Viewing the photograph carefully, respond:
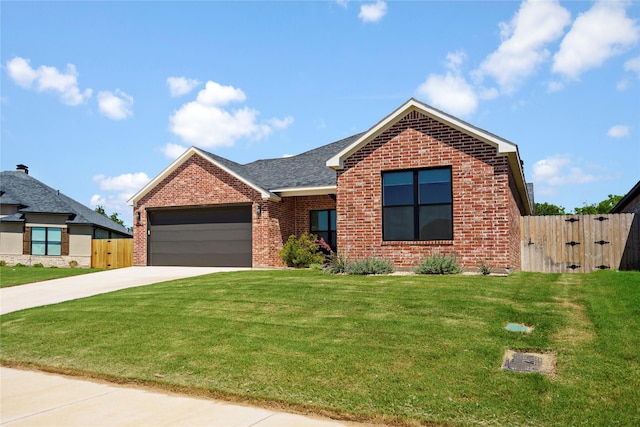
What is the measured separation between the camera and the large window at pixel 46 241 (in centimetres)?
3272

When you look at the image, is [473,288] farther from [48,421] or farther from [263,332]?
[48,421]

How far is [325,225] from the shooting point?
2127cm

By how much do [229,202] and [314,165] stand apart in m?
4.44

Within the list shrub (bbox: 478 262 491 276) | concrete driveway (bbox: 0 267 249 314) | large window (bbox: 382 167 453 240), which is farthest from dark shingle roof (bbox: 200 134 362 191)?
shrub (bbox: 478 262 491 276)

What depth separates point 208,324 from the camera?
8812 millimetres

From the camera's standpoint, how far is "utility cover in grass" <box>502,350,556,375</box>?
6.02m

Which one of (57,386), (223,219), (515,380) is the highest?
(223,219)

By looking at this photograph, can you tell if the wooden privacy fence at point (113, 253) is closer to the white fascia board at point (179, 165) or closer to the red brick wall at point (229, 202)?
the red brick wall at point (229, 202)

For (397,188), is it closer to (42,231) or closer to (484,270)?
(484,270)

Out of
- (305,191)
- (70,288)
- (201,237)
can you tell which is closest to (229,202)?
(201,237)

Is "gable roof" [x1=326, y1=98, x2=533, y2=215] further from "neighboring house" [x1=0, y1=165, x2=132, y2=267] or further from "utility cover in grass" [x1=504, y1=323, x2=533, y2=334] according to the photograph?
"neighboring house" [x1=0, y1=165, x2=132, y2=267]

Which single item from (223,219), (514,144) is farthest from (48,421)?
(223,219)

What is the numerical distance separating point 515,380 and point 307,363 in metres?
2.54

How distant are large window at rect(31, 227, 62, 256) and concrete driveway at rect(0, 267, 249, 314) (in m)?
13.8
